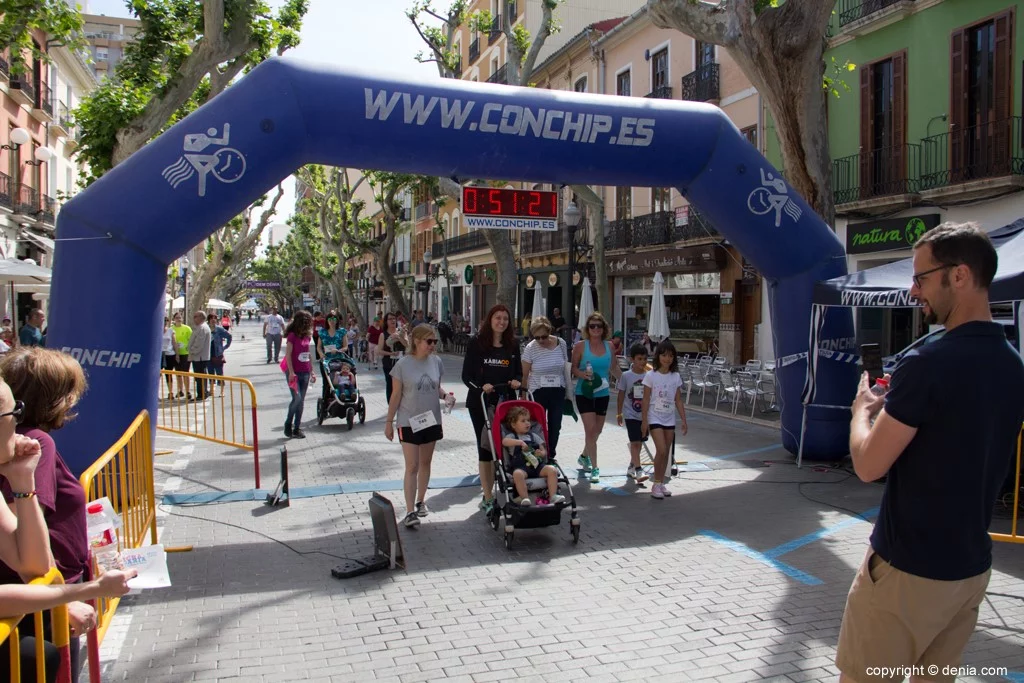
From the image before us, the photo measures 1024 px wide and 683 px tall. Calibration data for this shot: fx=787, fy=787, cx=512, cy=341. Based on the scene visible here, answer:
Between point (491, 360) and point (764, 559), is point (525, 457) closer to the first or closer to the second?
point (491, 360)

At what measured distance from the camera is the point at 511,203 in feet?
32.8

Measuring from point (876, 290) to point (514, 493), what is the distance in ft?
13.5

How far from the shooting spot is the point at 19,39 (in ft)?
34.6

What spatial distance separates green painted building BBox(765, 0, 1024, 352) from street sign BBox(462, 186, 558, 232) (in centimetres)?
854

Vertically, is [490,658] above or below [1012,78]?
below

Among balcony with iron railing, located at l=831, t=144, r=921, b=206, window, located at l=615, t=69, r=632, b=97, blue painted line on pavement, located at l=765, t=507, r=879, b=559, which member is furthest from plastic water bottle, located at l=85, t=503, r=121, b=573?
window, located at l=615, t=69, r=632, b=97

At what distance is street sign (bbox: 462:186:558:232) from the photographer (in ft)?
31.9

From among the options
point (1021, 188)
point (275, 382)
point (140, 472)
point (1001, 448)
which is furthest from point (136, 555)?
point (275, 382)

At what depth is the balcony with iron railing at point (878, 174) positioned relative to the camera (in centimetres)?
1551

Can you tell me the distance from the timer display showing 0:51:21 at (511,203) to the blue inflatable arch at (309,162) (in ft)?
7.98

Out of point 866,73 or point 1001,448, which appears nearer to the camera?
point 1001,448

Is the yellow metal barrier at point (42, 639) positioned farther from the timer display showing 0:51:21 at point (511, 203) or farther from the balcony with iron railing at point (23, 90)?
the balcony with iron railing at point (23, 90)

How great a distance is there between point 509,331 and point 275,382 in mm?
13411

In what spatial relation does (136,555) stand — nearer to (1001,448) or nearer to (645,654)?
(645,654)
